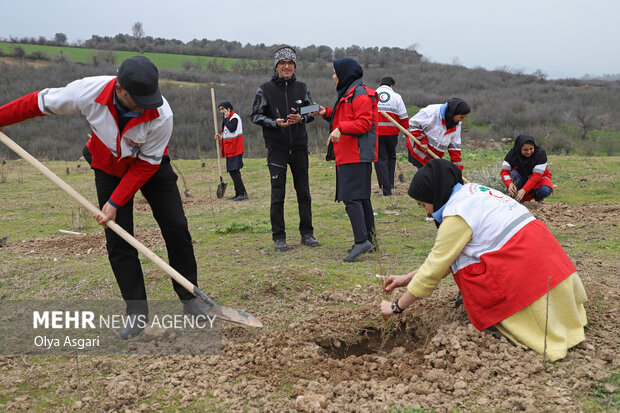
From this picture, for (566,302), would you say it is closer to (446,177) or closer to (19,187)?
(446,177)

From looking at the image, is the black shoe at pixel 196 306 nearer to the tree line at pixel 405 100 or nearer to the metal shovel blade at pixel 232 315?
the metal shovel blade at pixel 232 315

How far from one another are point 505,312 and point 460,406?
0.67 metres

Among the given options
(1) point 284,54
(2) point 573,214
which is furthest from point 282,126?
(2) point 573,214

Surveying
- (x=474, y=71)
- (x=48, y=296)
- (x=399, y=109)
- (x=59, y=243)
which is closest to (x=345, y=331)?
(x=48, y=296)

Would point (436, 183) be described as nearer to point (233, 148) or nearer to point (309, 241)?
point (309, 241)

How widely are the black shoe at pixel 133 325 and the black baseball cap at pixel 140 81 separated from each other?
1.62 metres

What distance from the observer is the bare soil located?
2648mm

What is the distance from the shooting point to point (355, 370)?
9.93ft

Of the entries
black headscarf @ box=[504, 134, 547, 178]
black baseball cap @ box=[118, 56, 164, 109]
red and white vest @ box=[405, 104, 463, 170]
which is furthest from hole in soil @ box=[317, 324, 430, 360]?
black headscarf @ box=[504, 134, 547, 178]

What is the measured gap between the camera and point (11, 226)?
8.45 meters

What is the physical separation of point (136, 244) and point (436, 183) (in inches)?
78.3

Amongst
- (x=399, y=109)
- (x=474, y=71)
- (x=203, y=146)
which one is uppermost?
(x=474, y=71)

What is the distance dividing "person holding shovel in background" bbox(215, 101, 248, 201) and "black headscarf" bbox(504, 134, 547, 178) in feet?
18.3

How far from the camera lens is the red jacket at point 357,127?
206 inches
